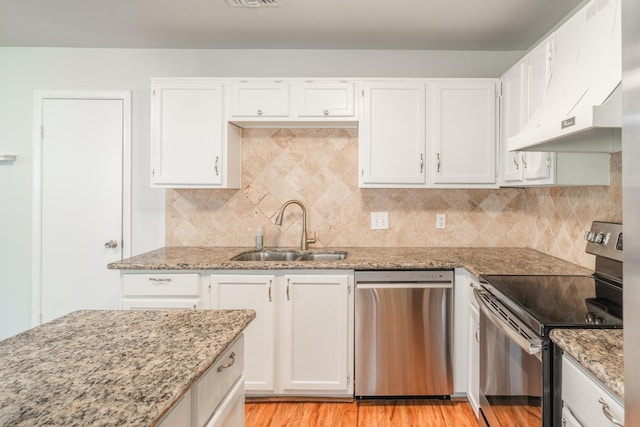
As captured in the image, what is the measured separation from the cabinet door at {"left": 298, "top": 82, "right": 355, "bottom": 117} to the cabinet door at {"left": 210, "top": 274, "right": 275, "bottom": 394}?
3.96 feet

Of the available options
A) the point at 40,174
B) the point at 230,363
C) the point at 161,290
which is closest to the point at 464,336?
the point at 230,363

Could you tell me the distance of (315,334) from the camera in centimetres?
242

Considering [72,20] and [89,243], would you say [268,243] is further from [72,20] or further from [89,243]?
[72,20]

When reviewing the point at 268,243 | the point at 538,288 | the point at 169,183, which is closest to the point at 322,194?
the point at 268,243

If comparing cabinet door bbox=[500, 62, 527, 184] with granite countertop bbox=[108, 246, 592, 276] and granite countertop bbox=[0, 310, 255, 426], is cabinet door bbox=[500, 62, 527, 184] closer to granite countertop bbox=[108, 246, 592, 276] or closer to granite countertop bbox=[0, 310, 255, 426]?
granite countertop bbox=[108, 246, 592, 276]

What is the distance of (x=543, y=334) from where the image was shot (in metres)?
1.29

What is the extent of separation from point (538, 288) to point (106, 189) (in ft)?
10.2

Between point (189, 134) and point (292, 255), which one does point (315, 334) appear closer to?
point (292, 255)

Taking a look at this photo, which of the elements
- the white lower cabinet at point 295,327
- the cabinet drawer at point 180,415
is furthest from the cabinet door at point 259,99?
the cabinet drawer at point 180,415

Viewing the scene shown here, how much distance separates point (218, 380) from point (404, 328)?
1.50 m

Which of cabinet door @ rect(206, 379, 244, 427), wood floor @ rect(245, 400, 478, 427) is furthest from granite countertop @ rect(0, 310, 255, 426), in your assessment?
wood floor @ rect(245, 400, 478, 427)

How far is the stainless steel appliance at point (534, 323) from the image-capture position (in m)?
1.29

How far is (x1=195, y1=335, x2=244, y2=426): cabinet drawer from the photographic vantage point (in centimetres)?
104

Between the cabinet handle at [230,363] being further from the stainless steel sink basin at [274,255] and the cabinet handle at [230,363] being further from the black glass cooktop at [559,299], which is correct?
the stainless steel sink basin at [274,255]
